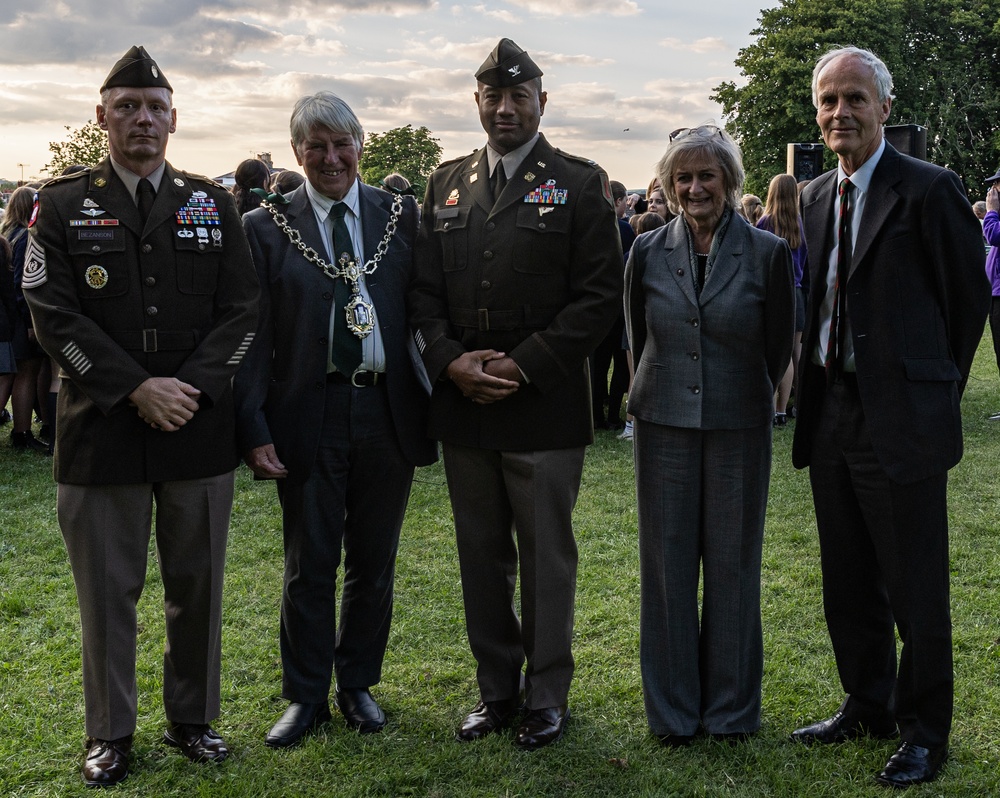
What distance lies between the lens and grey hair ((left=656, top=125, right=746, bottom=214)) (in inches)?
133

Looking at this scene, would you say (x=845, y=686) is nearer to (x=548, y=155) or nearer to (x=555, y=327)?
(x=555, y=327)

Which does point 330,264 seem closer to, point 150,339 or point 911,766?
point 150,339

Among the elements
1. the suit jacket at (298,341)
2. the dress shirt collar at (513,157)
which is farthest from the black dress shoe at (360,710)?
the dress shirt collar at (513,157)

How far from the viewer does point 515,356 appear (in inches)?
140

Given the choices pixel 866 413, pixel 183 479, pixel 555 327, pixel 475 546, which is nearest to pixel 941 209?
pixel 866 413

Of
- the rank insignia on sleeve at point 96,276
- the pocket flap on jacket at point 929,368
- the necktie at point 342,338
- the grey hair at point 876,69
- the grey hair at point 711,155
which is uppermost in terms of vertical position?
the grey hair at point 876,69

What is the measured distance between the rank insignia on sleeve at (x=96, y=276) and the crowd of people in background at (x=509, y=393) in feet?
0.04

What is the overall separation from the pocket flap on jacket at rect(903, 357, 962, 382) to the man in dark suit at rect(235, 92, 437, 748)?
5.54ft

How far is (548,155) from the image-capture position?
3672mm

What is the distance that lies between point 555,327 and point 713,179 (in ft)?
2.36

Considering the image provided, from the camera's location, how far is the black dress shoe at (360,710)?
3809 mm

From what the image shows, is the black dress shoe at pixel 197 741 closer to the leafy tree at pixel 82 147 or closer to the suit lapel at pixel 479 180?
the suit lapel at pixel 479 180

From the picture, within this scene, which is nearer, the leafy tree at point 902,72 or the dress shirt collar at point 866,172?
the dress shirt collar at point 866,172

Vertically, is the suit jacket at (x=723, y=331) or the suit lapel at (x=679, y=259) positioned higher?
the suit lapel at (x=679, y=259)
